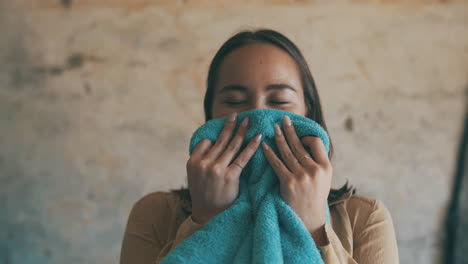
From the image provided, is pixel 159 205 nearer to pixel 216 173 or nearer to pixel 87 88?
pixel 216 173

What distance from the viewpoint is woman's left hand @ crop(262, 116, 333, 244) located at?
562mm

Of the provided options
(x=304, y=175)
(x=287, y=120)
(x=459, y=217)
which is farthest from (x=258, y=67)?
(x=459, y=217)

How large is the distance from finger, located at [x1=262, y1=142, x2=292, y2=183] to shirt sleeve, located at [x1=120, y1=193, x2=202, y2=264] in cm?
22

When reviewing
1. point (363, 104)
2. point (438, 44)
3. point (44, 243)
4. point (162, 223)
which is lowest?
point (44, 243)

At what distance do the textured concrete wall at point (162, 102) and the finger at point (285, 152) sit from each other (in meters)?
0.59

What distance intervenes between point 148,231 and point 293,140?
0.39 meters

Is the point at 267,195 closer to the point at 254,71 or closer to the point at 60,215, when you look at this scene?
the point at 254,71

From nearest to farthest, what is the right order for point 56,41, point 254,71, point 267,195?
point 267,195 < point 254,71 < point 56,41

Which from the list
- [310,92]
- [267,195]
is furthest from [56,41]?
[267,195]

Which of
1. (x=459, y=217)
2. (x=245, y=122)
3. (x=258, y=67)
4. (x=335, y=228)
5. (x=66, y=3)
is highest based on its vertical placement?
(x=66, y=3)

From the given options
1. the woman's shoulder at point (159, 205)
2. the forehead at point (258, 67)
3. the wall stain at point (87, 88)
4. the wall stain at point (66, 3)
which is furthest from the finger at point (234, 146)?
the wall stain at point (66, 3)

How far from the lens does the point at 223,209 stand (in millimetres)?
601

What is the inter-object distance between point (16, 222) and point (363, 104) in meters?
1.18

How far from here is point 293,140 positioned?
62cm
